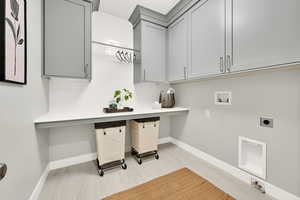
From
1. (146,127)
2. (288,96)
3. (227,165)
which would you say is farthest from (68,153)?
(288,96)

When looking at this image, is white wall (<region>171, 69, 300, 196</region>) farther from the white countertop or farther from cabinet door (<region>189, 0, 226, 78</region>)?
the white countertop

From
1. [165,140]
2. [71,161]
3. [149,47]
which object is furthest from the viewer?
[165,140]

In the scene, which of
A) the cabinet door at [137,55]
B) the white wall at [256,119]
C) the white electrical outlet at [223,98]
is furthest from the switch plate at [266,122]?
the cabinet door at [137,55]

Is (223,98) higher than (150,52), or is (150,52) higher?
(150,52)

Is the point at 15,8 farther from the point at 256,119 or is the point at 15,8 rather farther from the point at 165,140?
the point at 165,140

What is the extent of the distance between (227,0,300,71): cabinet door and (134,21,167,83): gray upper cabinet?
3.84 ft

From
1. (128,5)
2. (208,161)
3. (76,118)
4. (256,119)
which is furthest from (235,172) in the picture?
(128,5)

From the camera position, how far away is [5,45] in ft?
2.45

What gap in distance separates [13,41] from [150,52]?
5.62 feet

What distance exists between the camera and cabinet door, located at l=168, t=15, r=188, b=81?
195 cm

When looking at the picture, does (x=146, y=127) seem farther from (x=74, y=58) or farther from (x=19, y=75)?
(x=19, y=75)

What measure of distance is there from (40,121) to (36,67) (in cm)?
59

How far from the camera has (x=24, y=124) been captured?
1.02m

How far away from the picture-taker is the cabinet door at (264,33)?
3.12ft
